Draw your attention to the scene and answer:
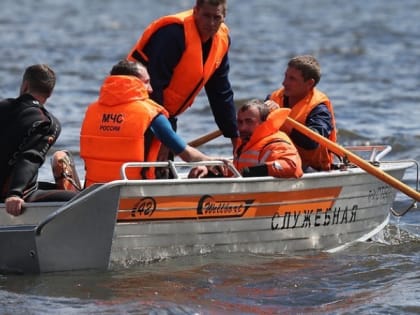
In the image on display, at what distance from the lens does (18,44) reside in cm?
2617

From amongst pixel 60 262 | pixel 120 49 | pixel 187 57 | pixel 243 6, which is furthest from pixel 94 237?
pixel 243 6

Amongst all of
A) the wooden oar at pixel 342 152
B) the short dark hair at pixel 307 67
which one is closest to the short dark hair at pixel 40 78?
the wooden oar at pixel 342 152

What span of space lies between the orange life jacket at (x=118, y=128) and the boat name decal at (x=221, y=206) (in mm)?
413

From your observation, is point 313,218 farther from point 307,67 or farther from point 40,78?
point 40,78

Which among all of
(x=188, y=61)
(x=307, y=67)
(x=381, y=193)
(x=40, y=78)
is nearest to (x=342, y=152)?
(x=307, y=67)

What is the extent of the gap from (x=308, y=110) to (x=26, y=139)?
2321 mm

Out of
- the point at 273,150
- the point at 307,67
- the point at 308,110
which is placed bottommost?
the point at 273,150

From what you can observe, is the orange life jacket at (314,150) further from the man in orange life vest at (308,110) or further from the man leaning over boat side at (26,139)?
the man leaning over boat side at (26,139)

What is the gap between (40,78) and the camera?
7.60 metres

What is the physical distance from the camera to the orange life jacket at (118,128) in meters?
7.68

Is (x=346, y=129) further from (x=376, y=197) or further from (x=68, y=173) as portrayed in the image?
(x=68, y=173)

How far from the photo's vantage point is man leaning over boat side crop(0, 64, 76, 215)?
7.48 m

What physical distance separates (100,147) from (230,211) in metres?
0.97

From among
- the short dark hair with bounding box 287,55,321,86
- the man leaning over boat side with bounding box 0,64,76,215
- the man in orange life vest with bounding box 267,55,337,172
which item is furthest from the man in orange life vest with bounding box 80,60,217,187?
the short dark hair with bounding box 287,55,321,86
